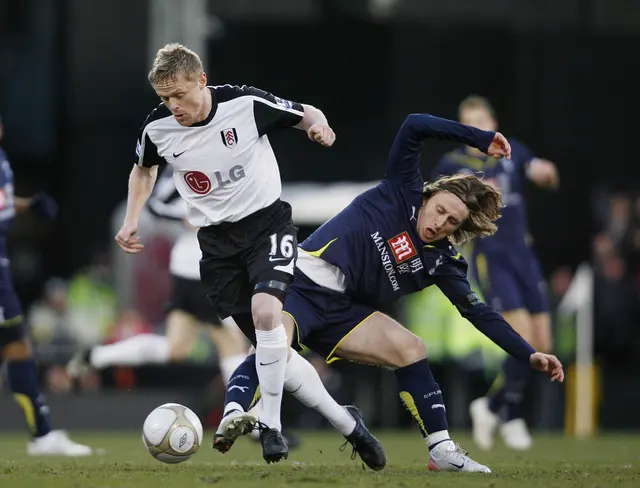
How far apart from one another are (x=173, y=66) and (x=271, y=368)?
1.63 m

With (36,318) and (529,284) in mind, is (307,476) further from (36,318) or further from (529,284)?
(36,318)

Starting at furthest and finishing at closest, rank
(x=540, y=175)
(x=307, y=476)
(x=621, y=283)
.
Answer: (x=621, y=283) < (x=540, y=175) < (x=307, y=476)

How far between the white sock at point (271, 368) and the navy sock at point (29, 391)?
3046 mm

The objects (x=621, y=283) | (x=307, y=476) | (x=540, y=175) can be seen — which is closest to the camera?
(x=307, y=476)

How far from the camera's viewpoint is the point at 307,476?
7.17m

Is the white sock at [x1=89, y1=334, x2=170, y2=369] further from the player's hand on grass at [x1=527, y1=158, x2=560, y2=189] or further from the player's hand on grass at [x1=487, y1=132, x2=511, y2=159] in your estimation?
the player's hand on grass at [x1=487, y1=132, x2=511, y2=159]

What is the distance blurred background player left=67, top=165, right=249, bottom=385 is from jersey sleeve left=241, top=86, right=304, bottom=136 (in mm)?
3555

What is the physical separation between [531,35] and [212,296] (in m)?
12.1

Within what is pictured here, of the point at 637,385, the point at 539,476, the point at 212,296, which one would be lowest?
the point at 637,385

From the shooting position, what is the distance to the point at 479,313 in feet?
25.4

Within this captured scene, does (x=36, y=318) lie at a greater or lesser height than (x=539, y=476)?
lesser

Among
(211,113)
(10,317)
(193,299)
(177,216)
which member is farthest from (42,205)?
Answer: (211,113)

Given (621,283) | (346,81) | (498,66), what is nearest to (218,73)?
(346,81)

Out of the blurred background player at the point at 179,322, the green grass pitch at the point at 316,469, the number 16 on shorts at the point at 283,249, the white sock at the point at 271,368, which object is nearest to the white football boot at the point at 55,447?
the green grass pitch at the point at 316,469
